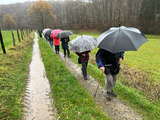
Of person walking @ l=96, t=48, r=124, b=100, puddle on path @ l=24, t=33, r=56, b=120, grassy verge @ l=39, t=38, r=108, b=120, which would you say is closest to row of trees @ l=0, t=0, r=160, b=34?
puddle on path @ l=24, t=33, r=56, b=120

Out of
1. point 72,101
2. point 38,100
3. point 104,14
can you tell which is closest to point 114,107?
point 72,101

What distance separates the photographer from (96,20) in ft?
196

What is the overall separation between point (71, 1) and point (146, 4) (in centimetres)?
5217

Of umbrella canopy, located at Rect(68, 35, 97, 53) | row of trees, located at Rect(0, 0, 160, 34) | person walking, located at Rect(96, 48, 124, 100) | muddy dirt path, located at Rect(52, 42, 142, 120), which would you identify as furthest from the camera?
row of trees, located at Rect(0, 0, 160, 34)

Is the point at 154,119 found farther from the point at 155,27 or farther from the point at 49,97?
the point at 155,27

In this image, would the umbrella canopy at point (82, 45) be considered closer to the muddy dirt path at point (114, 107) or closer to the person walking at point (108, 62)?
the person walking at point (108, 62)

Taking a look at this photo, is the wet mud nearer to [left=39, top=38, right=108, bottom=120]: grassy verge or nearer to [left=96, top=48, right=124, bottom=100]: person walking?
[left=39, top=38, right=108, bottom=120]: grassy verge

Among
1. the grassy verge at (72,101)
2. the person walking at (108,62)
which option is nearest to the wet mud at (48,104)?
the grassy verge at (72,101)

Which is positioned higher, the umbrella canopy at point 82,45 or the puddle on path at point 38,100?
the umbrella canopy at point 82,45

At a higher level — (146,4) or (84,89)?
(146,4)

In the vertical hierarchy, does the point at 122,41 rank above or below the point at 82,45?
above

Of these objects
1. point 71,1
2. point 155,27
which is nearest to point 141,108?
point 155,27

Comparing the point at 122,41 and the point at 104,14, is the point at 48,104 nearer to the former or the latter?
the point at 122,41

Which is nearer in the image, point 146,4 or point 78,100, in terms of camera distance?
point 78,100
